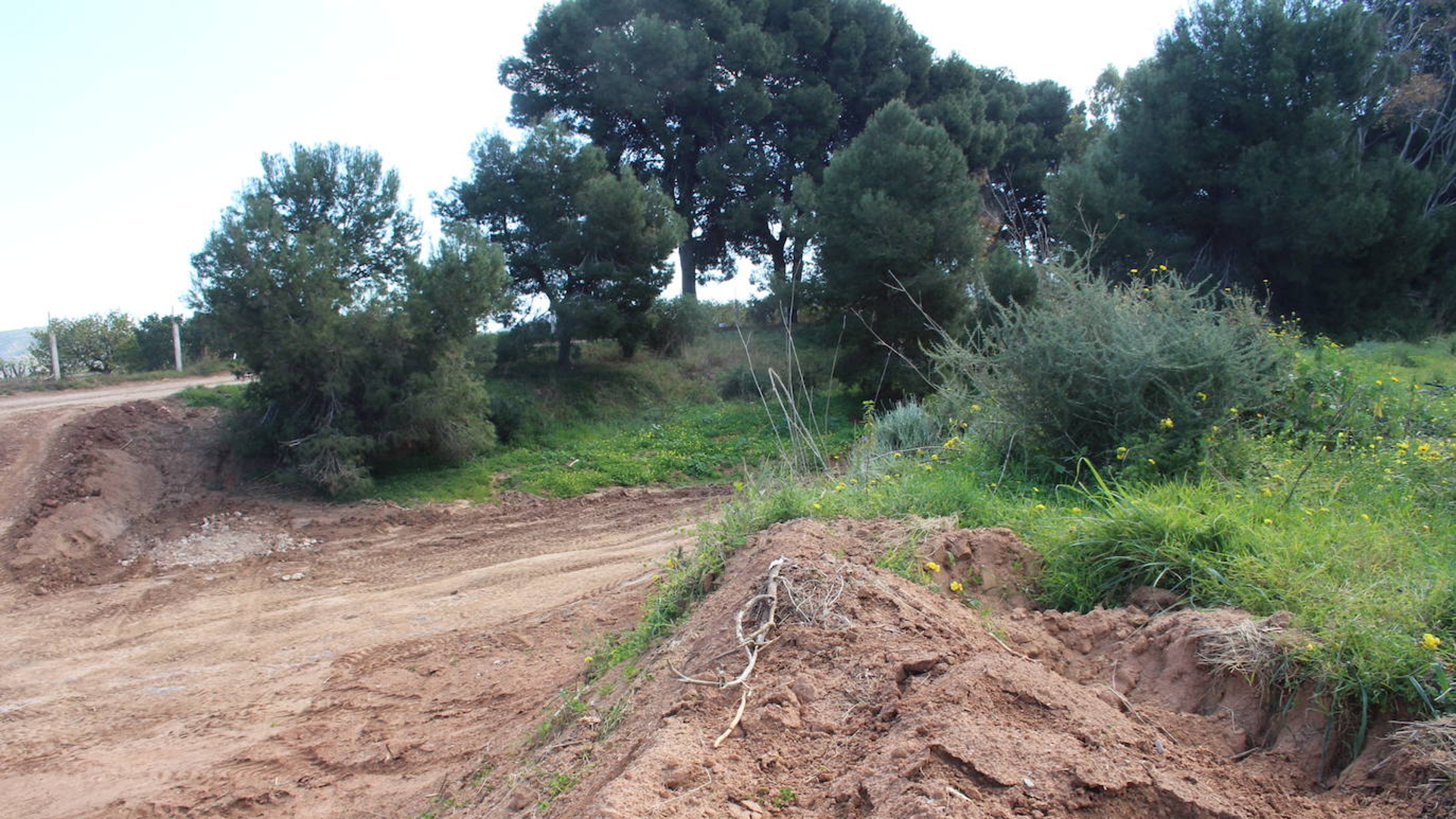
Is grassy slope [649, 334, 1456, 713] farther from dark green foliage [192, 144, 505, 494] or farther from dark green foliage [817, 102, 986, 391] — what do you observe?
dark green foliage [817, 102, 986, 391]

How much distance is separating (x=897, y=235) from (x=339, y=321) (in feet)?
35.4

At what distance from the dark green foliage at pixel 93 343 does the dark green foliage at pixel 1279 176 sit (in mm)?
25564

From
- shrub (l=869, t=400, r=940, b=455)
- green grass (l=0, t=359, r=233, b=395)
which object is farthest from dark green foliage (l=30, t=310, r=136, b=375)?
shrub (l=869, t=400, r=940, b=455)

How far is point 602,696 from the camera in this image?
4.06 meters

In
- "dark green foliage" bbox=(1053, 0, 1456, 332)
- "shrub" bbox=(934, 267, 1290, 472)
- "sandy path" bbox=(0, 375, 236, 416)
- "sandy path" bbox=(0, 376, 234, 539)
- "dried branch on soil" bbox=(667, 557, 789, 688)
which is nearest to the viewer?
"dried branch on soil" bbox=(667, 557, 789, 688)

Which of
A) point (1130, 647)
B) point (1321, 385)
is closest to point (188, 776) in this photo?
point (1130, 647)

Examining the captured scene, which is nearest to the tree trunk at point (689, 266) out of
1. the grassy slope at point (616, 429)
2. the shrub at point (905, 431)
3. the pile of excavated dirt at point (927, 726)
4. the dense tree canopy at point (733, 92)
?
the dense tree canopy at point (733, 92)

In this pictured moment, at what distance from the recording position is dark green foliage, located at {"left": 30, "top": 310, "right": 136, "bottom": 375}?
2541 centimetres

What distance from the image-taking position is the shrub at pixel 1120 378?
6.05 metres

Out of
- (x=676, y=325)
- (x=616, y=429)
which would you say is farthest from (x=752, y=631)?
(x=676, y=325)

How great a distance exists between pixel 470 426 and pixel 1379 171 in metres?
18.9

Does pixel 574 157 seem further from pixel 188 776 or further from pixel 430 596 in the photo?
pixel 188 776

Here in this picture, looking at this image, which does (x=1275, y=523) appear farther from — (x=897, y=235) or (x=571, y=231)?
(x=571, y=231)

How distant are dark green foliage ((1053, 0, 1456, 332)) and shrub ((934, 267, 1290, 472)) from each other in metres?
12.6
